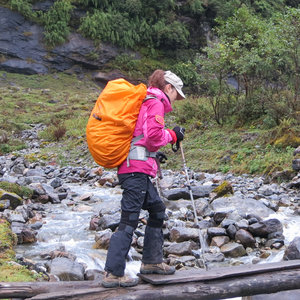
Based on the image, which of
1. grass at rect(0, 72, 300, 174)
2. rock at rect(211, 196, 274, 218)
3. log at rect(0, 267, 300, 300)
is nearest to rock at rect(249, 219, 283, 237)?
rock at rect(211, 196, 274, 218)

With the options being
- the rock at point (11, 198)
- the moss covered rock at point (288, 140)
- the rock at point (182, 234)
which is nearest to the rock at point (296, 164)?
the moss covered rock at point (288, 140)

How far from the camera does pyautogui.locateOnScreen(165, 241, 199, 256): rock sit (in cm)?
479

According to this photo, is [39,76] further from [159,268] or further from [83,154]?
[159,268]

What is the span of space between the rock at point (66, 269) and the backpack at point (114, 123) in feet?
4.43

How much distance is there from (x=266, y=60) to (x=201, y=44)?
24.0 metres

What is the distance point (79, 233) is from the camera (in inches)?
223

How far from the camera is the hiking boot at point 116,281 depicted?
9.77 feet

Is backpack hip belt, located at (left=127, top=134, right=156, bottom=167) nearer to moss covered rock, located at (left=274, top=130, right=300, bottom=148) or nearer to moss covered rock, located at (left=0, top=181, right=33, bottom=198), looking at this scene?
moss covered rock, located at (left=0, top=181, right=33, bottom=198)

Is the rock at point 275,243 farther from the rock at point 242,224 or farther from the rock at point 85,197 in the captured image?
the rock at point 85,197

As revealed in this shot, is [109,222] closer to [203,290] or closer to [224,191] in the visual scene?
[224,191]

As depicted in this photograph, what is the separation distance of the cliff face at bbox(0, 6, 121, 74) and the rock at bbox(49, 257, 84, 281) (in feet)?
86.2

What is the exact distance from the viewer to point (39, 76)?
93.0ft

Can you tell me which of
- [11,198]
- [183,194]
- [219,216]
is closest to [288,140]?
[183,194]

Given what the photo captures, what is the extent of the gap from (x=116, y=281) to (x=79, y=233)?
2.75 meters
